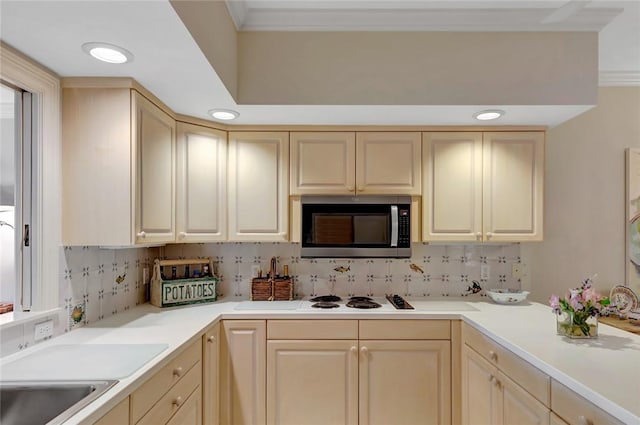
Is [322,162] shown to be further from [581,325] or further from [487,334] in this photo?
[581,325]

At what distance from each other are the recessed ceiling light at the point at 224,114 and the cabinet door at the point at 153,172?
0.25 metres

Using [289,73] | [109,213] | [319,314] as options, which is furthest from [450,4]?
[109,213]

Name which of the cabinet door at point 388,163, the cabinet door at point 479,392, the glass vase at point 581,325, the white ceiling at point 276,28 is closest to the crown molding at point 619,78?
the white ceiling at point 276,28

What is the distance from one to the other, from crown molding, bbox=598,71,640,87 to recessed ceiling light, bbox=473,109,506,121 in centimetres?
122

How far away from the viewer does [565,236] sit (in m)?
2.78

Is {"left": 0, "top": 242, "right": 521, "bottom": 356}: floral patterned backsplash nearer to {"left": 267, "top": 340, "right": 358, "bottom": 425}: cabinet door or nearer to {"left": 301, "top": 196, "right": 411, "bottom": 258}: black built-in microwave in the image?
{"left": 301, "top": 196, "right": 411, "bottom": 258}: black built-in microwave

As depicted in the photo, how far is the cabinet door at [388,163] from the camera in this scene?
2484 millimetres

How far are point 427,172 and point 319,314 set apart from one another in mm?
1167

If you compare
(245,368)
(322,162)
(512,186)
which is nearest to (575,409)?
(512,186)

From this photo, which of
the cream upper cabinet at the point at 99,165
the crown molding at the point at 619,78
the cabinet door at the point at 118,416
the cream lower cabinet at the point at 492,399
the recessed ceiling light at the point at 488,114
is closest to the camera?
the cabinet door at the point at 118,416

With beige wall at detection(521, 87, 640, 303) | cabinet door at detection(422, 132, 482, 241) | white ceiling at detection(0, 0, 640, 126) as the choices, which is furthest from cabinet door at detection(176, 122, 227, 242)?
beige wall at detection(521, 87, 640, 303)

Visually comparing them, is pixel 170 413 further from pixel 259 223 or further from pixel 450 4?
pixel 450 4

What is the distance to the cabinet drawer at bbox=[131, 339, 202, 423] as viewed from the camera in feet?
4.08

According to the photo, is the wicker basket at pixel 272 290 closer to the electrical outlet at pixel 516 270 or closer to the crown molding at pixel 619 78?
the electrical outlet at pixel 516 270
